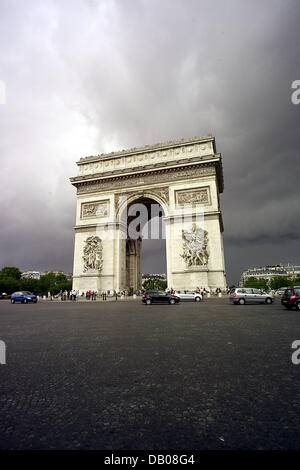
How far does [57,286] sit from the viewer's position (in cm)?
7119

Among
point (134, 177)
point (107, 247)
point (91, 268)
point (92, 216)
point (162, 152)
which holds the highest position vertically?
point (162, 152)

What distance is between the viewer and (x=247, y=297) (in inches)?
621

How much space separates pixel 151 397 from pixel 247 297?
1511 centimetres

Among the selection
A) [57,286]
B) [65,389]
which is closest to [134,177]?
[65,389]

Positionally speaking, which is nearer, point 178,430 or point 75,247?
point 178,430

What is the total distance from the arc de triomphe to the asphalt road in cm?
2010

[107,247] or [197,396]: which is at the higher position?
[107,247]

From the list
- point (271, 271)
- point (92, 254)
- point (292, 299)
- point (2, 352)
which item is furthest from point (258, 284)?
point (2, 352)

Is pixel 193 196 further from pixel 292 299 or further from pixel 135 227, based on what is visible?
pixel 292 299

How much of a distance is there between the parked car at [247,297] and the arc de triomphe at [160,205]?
6.83 meters

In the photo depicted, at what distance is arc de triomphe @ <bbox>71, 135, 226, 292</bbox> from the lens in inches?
947

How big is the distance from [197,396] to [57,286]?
74890mm
